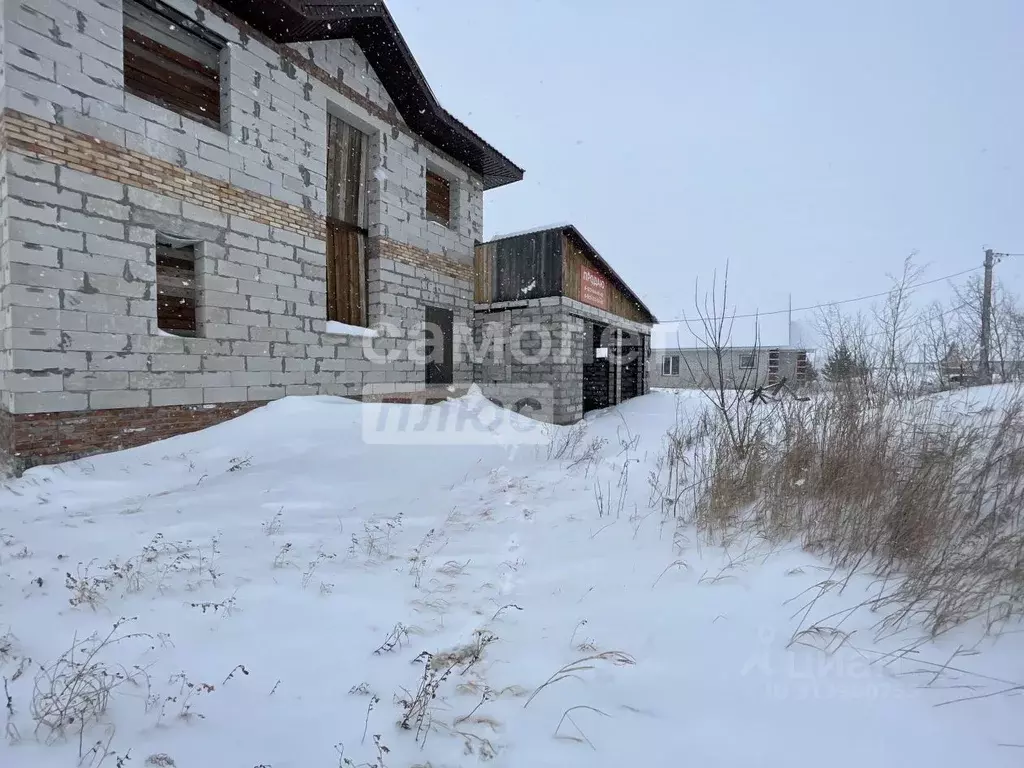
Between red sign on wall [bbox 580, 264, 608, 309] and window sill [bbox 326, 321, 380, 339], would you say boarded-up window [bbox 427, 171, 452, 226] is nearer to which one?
window sill [bbox 326, 321, 380, 339]

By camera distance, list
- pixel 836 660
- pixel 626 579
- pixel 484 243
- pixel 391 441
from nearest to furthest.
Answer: pixel 836 660, pixel 626 579, pixel 391 441, pixel 484 243

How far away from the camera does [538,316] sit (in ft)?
30.6

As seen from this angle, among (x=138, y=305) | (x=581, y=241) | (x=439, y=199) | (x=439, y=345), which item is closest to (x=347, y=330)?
(x=439, y=345)

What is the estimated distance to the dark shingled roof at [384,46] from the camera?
20.3ft

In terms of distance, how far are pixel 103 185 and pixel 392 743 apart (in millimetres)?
6390

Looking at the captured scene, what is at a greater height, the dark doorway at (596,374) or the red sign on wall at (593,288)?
the red sign on wall at (593,288)

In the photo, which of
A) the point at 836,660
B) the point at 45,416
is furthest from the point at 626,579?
the point at 45,416

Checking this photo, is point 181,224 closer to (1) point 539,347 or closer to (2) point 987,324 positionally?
(1) point 539,347

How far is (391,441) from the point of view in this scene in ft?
19.8

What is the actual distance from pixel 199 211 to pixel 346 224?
2547 millimetres

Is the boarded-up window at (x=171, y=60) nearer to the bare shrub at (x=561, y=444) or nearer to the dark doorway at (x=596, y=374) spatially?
the bare shrub at (x=561, y=444)

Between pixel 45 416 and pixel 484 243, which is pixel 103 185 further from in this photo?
pixel 484 243

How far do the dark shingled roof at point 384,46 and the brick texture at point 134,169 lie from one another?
245 cm

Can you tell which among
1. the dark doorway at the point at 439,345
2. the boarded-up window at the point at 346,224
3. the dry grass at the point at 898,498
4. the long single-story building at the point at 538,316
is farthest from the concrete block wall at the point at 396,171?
the dry grass at the point at 898,498
